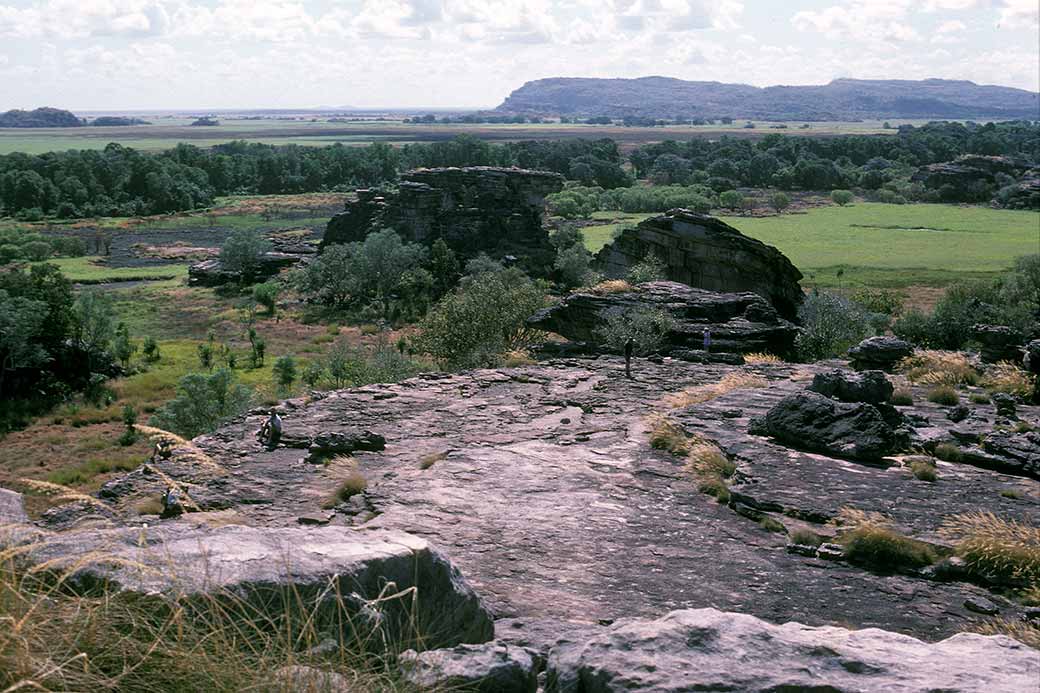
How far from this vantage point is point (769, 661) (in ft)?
17.6

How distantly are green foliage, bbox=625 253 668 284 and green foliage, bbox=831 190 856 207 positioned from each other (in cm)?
7572

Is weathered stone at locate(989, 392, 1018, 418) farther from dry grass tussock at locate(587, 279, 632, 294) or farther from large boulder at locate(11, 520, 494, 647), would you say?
large boulder at locate(11, 520, 494, 647)

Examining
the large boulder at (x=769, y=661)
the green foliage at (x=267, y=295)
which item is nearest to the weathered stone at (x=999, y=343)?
the large boulder at (x=769, y=661)

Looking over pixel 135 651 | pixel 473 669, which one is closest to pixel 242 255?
pixel 473 669

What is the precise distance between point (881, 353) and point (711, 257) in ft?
83.4

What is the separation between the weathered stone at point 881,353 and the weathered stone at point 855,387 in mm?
5697

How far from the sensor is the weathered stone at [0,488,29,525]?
6.50 metres

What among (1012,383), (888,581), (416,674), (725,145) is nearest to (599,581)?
(888,581)

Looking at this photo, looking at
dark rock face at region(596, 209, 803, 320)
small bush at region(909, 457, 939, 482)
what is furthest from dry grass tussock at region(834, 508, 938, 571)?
dark rock face at region(596, 209, 803, 320)

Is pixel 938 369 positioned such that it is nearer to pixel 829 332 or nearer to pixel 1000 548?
pixel 829 332

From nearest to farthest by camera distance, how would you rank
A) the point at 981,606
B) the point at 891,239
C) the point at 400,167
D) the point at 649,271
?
1. the point at 981,606
2. the point at 649,271
3. the point at 891,239
4. the point at 400,167

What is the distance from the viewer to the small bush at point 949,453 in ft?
54.1

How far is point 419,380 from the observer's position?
934 inches

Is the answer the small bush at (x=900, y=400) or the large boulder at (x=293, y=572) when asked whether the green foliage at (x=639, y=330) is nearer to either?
the small bush at (x=900, y=400)
